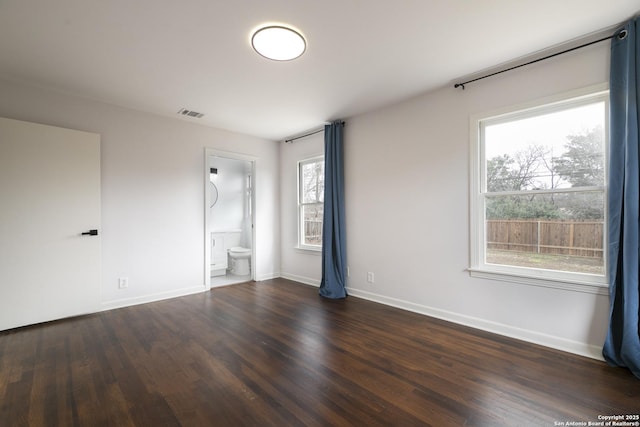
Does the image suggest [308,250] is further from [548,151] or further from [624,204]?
[624,204]

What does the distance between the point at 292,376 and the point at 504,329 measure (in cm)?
209

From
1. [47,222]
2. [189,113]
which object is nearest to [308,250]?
[189,113]

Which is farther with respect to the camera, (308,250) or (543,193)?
(308,250)

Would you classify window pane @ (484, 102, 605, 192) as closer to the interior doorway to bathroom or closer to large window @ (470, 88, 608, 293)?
large window @ (470, 88, 608, 293)

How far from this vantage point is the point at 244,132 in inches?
190

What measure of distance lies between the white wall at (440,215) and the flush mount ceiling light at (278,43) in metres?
1.70

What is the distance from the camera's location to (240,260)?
555 centimetres

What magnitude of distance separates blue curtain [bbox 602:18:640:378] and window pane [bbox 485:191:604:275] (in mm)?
168

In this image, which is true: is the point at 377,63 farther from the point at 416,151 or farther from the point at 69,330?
the point at 69,330

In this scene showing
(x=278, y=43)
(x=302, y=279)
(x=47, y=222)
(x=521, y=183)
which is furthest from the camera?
(x=302, y=279)

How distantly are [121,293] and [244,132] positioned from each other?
299 centimetres

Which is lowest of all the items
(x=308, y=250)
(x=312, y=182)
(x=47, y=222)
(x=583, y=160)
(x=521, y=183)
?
(x=308, y=250)

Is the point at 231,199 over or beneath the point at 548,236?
over

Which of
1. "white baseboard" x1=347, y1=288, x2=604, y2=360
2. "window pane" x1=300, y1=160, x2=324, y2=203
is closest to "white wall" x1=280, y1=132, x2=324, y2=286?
"window pane" x1=300, y1=160, x2=324, y2=203
